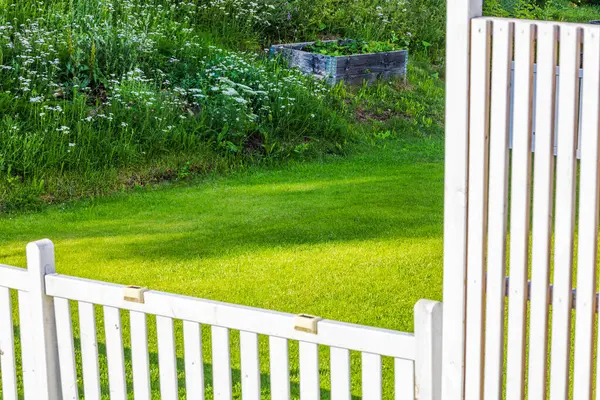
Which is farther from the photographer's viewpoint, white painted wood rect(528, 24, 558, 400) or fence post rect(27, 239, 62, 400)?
fence post rect(27, 239, 62, 400)

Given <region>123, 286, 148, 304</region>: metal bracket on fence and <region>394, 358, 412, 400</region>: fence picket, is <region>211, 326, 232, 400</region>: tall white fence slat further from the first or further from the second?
<region>394, 358, 412, 400</region>: fence picket

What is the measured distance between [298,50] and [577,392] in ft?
27.2

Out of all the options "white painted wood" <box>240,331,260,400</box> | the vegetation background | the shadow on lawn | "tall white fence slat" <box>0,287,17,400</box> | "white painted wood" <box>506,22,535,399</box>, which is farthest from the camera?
the vegetation background

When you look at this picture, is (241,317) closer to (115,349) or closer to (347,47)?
(115,349)

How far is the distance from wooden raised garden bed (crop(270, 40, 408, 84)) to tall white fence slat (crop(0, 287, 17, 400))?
7.37 metres

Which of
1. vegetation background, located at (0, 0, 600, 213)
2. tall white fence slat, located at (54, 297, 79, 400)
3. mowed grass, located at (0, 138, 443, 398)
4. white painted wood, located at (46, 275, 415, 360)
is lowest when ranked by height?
mowed grass, located at (0, 138, 443, 398)

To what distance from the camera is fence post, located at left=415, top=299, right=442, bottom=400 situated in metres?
2.44

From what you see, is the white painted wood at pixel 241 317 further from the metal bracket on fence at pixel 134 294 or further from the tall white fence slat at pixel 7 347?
the tall white fence slat at pixel 7 347

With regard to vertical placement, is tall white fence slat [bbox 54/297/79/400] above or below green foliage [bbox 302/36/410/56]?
below

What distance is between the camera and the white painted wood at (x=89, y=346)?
2.94m

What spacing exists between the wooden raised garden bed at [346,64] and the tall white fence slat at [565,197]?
7720mm

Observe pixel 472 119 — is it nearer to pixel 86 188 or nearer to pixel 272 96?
pixel 86 188

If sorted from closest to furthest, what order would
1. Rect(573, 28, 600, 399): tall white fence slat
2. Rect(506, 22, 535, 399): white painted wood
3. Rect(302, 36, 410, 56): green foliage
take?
Rect(573, 28, 600, 399): tall white fence slat < Rect(506, 22, 535, 399): white painted wood < Rect(302, 36, 410, 56): green foliage

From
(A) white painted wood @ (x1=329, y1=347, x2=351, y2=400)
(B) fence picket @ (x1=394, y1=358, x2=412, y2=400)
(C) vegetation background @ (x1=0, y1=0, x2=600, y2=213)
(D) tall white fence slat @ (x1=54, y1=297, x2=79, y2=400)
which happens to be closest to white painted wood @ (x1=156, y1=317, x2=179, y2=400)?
(D) tall white fence slat @ (x1=54, y1=297, x2=79, y2=400)
